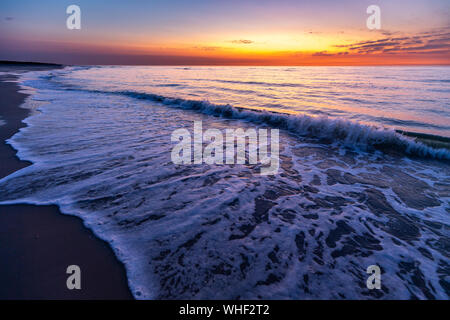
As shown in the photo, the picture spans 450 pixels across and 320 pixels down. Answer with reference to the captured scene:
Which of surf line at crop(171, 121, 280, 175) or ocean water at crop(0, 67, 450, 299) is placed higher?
surf line at crop(171, 121, 280, 175)

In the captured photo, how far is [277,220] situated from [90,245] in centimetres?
298

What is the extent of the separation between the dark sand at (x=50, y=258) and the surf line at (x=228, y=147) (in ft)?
10.4

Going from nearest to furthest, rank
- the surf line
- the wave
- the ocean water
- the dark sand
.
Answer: the dark sand, the ocean water, the surf line, the wave

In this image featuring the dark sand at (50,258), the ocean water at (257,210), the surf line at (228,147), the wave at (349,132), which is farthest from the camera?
the wave at (349,132)

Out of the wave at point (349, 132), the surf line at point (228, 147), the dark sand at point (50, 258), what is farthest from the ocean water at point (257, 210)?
the surf line at point (228, 147)

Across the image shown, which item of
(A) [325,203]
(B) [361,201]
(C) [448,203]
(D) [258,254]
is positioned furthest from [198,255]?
(C) [448,203]

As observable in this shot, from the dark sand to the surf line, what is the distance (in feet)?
10.4

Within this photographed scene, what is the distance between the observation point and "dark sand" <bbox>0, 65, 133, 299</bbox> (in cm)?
232

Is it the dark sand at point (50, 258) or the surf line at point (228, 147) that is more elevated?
the surf line at point (228, 147)

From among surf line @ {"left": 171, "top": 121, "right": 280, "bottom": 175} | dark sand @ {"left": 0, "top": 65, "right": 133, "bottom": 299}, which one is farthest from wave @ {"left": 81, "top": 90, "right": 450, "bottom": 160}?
dark sand @ {"left": 0, "top": 65, "right": 133, "bottom": 299}

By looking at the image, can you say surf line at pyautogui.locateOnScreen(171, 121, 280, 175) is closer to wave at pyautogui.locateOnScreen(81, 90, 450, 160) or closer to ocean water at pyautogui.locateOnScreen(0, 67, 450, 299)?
ocean water at pyautogui.locateOnScreen(0, 67, 450, 299)


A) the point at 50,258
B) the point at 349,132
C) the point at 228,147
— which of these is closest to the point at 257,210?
the point at 50,258

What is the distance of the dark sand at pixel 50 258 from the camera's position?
2.32 metres

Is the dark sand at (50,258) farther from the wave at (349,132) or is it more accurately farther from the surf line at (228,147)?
the wave at (349,132)
